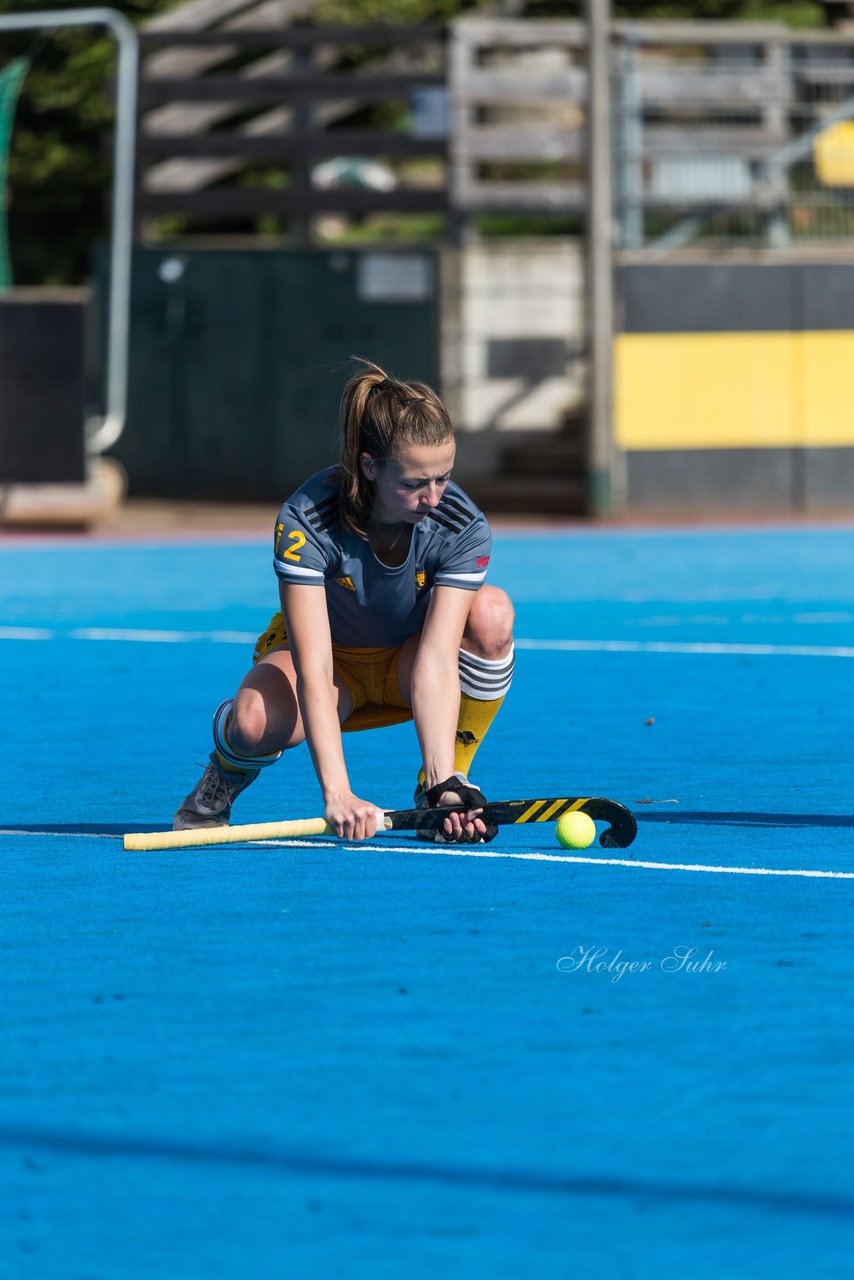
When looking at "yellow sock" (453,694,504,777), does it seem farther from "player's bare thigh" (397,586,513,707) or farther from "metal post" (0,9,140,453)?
"metal post" (0,9,140,453)

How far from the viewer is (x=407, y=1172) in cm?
362

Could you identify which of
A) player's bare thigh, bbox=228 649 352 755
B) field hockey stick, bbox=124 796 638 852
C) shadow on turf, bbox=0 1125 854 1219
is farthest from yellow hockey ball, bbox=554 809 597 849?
shadow on turf, bbox=0 1125 854 1219

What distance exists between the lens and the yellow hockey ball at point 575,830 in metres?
6.07

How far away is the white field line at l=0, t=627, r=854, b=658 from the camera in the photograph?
11109 mm

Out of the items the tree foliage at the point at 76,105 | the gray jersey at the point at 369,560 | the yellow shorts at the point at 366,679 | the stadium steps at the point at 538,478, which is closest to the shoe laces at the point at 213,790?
the yellow shorts at the point at 366,679

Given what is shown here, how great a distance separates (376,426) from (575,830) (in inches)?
45.9

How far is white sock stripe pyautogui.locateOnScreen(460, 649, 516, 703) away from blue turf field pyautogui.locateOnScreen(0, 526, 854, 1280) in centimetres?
40

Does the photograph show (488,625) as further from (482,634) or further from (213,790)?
(213,790)

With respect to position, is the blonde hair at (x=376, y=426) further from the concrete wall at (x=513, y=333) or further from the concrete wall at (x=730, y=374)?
the concrete wall at (x=513, y=333)

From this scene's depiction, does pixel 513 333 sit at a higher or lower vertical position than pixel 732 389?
higher

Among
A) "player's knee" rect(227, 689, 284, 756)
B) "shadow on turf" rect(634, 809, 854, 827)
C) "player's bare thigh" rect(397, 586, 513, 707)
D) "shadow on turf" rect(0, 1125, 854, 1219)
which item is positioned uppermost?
"player's bare thigh" rect(397, 586, 513, 707)

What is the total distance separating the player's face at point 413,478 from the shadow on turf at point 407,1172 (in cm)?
220

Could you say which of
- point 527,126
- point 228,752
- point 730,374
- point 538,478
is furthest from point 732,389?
point 228,752

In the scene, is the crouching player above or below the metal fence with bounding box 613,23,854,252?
below
